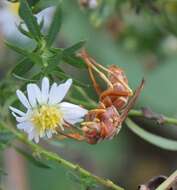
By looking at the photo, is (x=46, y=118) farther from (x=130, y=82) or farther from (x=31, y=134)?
(x=130, y=82)

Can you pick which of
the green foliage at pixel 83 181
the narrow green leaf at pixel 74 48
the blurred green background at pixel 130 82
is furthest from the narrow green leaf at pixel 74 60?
the blurred green background at pixel 130 82

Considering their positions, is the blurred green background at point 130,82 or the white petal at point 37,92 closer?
the white petal at point 37,92

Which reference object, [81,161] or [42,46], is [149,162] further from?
[42,46]

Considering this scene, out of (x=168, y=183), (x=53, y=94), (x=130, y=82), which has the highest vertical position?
(x=53, y=94)

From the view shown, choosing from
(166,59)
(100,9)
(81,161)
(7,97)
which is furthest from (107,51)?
(7,97)

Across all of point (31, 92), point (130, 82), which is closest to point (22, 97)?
point (31, 92)

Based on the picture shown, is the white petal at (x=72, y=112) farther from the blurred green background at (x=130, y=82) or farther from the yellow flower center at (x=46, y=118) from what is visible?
the blurred green background at (x=130, y=82)
